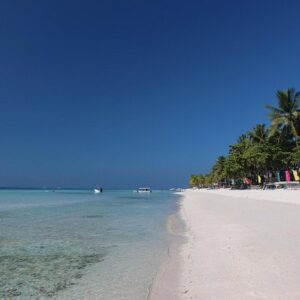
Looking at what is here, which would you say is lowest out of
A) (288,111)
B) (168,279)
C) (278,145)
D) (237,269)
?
(168,279)

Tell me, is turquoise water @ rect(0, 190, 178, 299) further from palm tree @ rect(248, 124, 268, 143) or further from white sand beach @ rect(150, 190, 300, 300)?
palm tree @ rect(248, 124, 268, 143)

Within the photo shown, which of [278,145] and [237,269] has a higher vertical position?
[278,145]

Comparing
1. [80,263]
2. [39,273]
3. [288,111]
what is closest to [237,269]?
[80,263]

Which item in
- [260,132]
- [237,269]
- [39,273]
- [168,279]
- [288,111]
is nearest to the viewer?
[237,269]

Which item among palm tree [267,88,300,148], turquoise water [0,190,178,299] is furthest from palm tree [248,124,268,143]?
turquoise water [0,190,178,299]

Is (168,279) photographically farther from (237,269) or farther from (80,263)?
(80,263)

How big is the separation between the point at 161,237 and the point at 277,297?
8.50 meters

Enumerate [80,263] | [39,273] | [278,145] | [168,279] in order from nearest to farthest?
[168,279] < [39,273] < [80,263] < [278,145]

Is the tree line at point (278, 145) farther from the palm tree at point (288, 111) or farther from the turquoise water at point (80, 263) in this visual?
the turquoise water at point (80, 263)

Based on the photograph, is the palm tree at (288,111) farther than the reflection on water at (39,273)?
Yes

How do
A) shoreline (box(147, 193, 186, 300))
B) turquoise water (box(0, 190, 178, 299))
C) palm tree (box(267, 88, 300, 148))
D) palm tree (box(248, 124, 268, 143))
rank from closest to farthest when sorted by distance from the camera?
shoreline (box(147, 193, 186, 300))
turquoise water (box(0, 190, 178, 299))
palm tree (box(267, 88, 300, 148))
palm tree (box(248, 124, 268, 143))

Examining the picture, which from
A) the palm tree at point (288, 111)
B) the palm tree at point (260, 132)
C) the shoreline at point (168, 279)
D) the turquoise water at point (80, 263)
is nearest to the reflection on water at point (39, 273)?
the turquoise water at point (80, 263)

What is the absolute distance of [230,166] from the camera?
82312 mm

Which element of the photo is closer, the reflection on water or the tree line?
the reflection on water
